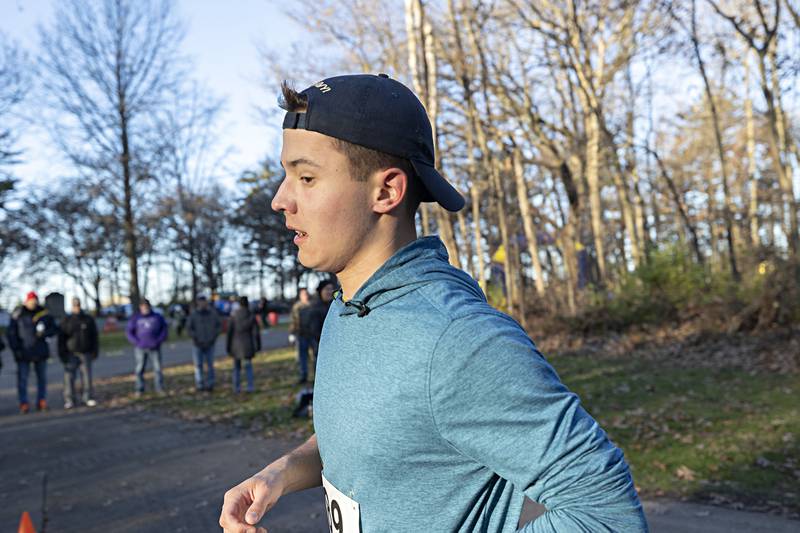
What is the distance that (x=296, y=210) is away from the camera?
148 centimetres

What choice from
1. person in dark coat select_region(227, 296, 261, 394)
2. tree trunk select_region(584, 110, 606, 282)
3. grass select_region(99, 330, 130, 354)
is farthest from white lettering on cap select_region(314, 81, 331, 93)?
grass select_region(99, 330, 130, 354)

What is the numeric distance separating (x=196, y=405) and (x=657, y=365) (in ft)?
26.1

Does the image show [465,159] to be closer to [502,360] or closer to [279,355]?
[279,355]

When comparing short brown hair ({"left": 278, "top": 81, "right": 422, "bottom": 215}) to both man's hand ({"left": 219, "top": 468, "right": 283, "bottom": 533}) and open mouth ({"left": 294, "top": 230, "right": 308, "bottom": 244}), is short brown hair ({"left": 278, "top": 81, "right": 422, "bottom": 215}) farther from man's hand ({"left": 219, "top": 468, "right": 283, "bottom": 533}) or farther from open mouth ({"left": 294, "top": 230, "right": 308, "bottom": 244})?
man's hand ({"left": 219, "top": 468, "right": 283, "bottom": 533})

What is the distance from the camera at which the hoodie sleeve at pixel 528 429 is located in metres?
1.10

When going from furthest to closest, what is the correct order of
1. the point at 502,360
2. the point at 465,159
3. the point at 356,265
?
the point at 465,159, the point at 356,265, the point at 502,360

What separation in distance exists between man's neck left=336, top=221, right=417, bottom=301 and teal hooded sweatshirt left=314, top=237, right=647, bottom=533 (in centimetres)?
5

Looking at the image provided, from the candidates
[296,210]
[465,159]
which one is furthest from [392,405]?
[465,159]

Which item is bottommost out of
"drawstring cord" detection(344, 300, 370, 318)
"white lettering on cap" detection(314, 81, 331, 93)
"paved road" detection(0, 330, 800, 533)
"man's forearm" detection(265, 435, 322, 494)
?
"paved road" detection(0, 330, 800, 533)

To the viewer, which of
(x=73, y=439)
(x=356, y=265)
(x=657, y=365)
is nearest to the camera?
(x=356, y=265)

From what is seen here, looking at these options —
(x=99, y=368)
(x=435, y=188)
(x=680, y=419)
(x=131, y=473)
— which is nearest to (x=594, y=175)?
(x=680, y=419)

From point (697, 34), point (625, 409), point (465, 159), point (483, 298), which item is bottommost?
point (625, 409)

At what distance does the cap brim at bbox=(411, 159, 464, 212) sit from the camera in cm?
147

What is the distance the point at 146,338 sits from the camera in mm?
13992
